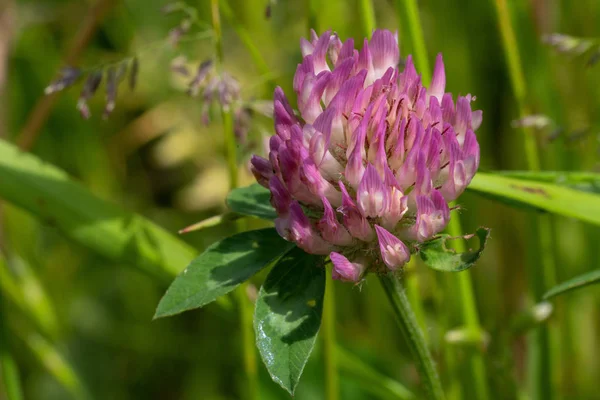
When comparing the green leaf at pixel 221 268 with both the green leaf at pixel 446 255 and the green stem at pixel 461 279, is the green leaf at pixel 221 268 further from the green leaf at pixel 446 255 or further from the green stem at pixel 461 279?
the green stem at pixel 461 279

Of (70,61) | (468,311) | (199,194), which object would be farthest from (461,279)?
(199,194)

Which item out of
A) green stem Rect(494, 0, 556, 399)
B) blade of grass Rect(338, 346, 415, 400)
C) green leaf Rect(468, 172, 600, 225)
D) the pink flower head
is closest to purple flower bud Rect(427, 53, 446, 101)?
the pink flower head

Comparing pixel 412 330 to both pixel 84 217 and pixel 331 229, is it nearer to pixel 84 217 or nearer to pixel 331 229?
pixel 331 229

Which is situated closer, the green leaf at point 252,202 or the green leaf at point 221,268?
the green leaf at point 221,268

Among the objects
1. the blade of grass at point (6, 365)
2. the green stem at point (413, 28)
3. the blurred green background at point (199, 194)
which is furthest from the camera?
the blurred green background at point (199, 194)

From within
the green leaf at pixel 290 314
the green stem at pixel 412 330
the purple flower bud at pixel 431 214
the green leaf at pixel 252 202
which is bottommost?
the green stem at pixel 412 330

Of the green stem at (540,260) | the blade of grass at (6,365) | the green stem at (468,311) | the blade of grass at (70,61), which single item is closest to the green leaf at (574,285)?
the green stem at (468,311)
